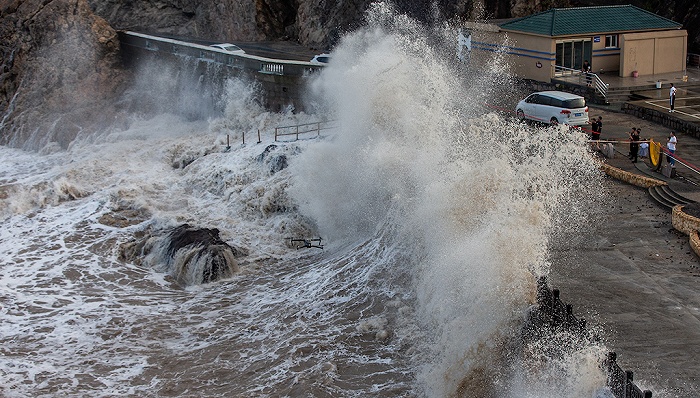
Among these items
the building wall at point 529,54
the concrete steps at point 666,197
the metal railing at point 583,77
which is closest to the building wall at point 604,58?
the metal railing at point 583,77

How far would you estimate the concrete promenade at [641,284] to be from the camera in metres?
12.6

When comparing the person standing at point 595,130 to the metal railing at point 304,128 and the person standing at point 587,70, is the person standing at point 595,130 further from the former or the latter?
the metal railing at point 304,128

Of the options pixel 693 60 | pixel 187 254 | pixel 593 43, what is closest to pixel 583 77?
pixel 593 43

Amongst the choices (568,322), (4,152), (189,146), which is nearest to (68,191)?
(189,146)

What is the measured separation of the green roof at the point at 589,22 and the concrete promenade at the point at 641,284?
928cm

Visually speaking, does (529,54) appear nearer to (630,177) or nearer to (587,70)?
(587,70)

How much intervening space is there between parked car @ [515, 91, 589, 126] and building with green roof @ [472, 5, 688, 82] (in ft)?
14.5

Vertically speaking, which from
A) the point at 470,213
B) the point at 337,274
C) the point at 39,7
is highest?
the point at 39,7

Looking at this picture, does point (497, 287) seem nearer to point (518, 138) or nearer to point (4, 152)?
point (518, 138)

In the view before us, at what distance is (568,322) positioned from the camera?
12820mm

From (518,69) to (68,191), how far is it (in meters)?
15.0

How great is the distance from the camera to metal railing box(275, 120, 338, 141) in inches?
1062

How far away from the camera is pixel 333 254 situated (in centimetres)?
2081

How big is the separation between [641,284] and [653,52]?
1636 centimetres
